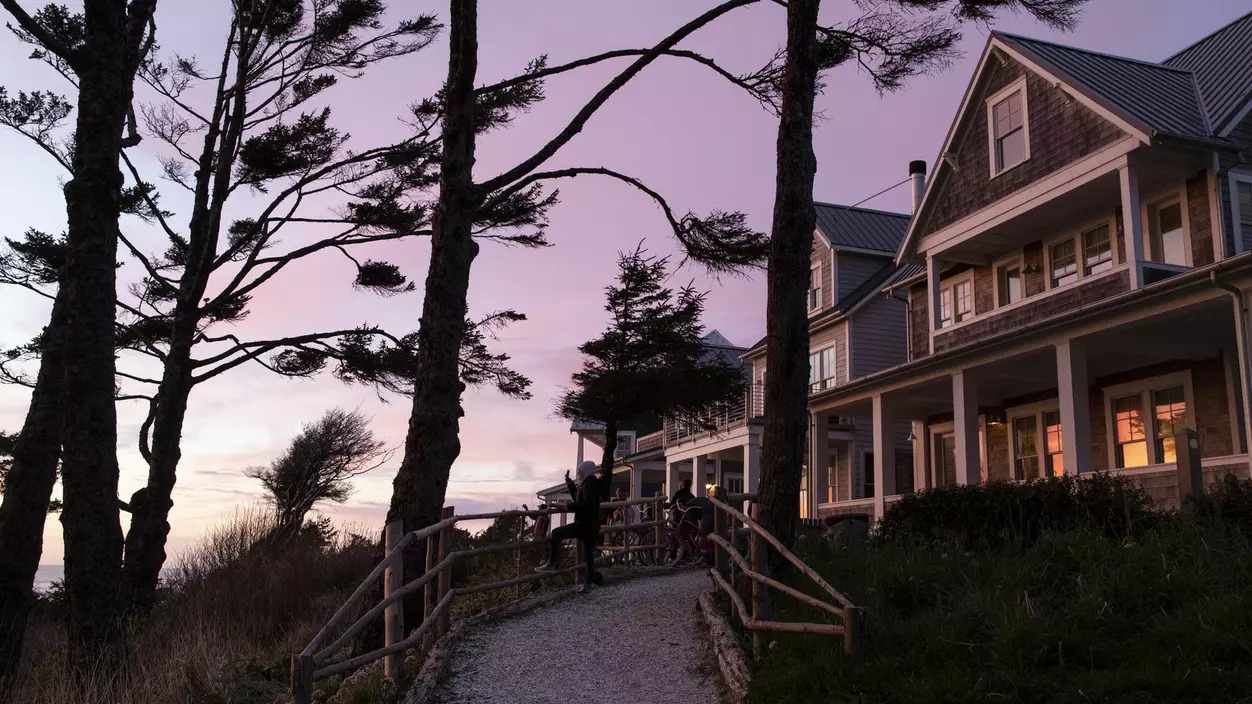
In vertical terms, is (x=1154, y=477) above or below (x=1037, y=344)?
below

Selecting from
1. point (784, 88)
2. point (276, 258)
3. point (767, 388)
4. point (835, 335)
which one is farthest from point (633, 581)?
point (835, 335)

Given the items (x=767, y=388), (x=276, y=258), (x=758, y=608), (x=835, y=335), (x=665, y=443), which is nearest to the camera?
(x=758, y=608)

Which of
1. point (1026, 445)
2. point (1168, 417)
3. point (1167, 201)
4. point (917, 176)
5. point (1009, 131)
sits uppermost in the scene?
point (917, 176)

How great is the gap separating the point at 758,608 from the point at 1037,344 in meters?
10.1

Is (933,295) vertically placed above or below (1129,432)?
above

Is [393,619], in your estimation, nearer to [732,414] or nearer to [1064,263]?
[1064,263]

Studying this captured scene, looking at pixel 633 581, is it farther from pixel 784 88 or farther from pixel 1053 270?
pixel 1053 270

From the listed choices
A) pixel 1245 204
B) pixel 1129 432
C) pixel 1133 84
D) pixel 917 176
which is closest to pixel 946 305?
pixel 917 176

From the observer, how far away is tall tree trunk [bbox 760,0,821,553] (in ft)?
35.5

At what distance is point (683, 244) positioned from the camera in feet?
Result: 48.6

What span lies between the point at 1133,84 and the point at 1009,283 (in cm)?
449

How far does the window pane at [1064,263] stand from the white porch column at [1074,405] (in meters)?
3.06

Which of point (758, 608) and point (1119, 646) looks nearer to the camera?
point (1119, 646)

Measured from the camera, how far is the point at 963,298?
22.3 m
